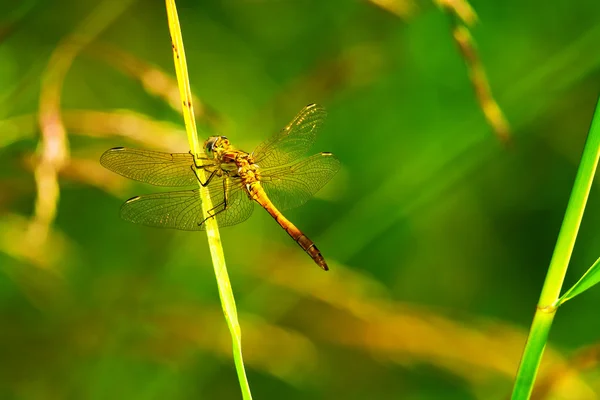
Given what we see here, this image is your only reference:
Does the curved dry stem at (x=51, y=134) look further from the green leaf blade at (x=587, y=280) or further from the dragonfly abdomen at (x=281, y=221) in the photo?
the green leaf blade at (x=587, y=280)

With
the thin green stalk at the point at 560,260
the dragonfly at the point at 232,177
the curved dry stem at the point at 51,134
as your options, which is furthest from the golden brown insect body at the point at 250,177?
the thin green stalk at the point at 560,260

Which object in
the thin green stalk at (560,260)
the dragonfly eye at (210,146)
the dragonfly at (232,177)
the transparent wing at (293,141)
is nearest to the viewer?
the thin green stalk at (560,260)

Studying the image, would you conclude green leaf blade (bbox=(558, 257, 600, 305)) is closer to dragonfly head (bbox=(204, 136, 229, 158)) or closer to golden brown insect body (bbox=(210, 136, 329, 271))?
golden brown insect body (bbox=(210, 136, 329, 271))

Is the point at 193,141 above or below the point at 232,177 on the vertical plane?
below

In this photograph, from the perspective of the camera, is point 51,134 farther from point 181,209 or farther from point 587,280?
point 587,280

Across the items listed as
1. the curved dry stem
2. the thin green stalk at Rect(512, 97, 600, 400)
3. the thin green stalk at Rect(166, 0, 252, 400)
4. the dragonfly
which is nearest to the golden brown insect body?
the dragonfly

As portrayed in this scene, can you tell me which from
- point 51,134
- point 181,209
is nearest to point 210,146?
point 181,209

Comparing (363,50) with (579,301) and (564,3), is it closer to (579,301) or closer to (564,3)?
(564,3)
